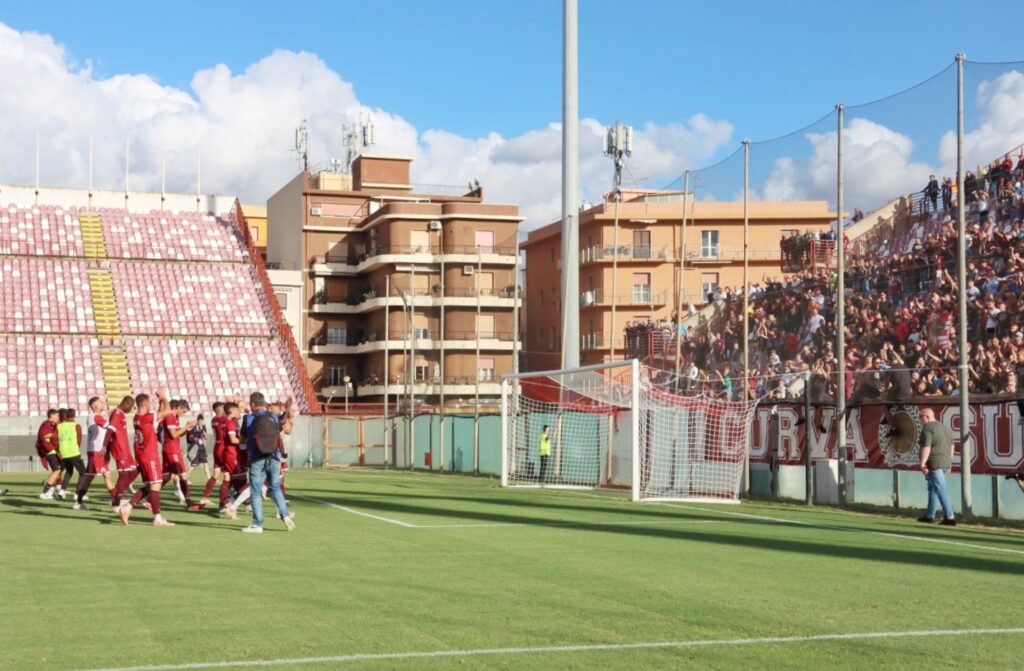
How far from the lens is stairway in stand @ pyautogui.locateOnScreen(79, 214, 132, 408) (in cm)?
5542

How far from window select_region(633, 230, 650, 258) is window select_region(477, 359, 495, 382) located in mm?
11329

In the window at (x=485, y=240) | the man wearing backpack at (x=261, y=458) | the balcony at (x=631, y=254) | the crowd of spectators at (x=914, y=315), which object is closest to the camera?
the man wearing backpack at (x=261, y=458)

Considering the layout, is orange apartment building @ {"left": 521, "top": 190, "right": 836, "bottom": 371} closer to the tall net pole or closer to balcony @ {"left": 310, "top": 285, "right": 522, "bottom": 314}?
balcony @ {"left": 310, "top": 285, "right": 522, "bottom": 314}

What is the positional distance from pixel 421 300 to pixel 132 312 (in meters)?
22.1

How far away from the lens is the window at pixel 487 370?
259 ft

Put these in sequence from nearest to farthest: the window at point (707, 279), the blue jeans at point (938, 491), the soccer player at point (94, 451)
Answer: the blue jeans at point (938, 491), the soccer player at point (94, 451), the window at point (707, 279)

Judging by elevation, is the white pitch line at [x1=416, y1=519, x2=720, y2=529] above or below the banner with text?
below

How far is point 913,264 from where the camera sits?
27.1 meters

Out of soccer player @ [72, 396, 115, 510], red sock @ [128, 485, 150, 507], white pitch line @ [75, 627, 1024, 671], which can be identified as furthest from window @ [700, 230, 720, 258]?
white pitch line @ [75, 627, 1024, 671]

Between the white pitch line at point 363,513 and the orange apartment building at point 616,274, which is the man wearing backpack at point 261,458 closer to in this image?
the white pitch line at point 363,513

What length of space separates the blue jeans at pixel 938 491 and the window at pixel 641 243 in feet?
177

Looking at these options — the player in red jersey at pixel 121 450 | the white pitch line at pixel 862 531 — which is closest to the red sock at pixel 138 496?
the player in red jersey at pixel 121 450

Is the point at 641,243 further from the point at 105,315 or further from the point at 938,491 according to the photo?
the point at 938,491

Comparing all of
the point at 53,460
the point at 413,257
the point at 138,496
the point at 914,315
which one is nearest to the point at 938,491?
the point at 914,315
